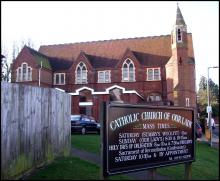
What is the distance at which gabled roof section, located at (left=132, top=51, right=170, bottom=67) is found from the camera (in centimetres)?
5350

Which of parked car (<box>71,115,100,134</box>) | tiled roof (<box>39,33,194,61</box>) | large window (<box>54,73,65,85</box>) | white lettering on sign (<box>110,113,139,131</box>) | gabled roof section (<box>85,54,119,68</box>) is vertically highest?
tiled roof (<box>39,33,194,61</box>)

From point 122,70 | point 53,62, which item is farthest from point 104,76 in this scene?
point 53,62

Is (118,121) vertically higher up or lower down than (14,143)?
higher up

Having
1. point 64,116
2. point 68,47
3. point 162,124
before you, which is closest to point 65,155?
point 64,116

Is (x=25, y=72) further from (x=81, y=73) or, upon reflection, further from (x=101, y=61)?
(x=101, y=61)

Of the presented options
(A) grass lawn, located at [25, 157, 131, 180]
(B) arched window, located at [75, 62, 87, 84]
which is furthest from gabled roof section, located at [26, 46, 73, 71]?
(A) grass lawn, located at [25, 157, 131, 180]

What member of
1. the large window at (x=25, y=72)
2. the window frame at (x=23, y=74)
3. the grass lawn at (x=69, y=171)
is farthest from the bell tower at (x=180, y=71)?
the grass lawn at (x=69, y=171)

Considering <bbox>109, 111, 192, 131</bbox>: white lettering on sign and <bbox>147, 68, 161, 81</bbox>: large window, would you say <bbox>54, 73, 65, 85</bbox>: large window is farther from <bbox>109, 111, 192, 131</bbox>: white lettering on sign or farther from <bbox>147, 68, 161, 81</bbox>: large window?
<bbox>109, 111, 192, 131</bbox>: white lettering on sign

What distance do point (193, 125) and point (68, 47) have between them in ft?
180

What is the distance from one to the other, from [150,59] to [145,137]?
4736cm

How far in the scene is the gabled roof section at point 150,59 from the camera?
5350cm

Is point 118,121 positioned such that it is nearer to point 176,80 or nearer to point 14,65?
point 176,80

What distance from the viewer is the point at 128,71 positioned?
179ft

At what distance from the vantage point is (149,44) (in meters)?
56.8
